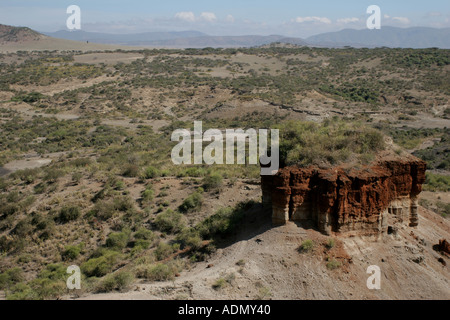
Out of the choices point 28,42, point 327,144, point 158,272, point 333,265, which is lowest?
point 158,272

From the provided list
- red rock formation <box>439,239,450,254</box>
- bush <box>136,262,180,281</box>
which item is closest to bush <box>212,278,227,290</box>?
bush <box>136,262,180,281</box>

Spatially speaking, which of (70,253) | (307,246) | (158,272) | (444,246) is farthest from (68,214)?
(444,246)

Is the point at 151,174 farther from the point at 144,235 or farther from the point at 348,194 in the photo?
the point at 348,194

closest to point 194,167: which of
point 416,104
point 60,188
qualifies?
point 60,188

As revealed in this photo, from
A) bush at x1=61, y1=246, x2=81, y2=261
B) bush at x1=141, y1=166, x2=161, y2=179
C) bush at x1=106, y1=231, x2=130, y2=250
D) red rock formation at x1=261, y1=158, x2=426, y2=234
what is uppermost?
red rock formation at x1=261, y1=158, x2=426, y2=234

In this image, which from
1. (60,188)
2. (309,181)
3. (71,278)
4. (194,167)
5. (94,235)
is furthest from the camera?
(194,167)

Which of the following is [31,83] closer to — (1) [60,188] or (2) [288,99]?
(2) [288,99]

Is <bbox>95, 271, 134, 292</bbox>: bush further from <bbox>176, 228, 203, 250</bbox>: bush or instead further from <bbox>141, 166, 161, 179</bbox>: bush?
<bbox>141, 166, 161, 179</bbox>: bush
